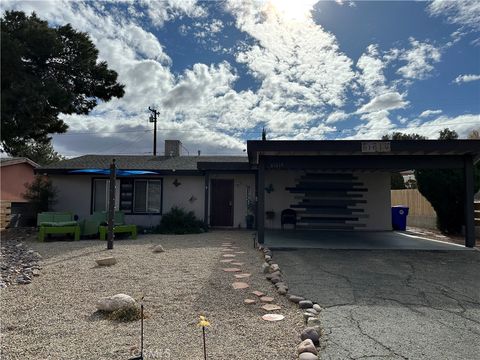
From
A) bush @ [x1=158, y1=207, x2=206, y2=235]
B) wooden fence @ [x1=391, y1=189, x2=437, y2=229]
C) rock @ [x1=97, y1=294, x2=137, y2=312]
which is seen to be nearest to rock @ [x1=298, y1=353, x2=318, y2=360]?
rock @ [x1=97, y1=294, x2=137, y2=312]

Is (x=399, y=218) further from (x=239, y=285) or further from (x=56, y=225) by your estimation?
(x=56, y=225)

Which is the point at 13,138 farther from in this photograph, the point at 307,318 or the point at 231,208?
the point at 307,318

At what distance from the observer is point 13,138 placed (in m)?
9.16

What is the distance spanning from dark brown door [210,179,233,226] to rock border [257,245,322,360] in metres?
6.71

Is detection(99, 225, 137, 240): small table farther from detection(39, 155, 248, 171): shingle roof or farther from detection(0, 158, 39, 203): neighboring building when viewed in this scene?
detection(0, 158, 39, 203): neighboring building

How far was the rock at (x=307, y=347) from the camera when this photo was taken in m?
2.74

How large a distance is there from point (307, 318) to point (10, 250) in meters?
7.16

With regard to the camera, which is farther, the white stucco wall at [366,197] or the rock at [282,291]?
the white stucco wall at [366,197]

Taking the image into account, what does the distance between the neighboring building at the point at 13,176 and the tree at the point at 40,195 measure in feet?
19.2

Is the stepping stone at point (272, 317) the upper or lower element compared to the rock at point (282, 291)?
lower

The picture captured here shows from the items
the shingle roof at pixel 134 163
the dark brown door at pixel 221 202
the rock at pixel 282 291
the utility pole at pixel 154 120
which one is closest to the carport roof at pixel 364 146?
the rock at pixel 282 291

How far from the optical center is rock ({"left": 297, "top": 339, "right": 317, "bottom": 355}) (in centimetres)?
274

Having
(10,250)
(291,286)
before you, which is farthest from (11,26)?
(291,286)

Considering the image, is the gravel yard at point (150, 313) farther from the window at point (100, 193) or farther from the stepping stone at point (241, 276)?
the window at point (100, 193)
